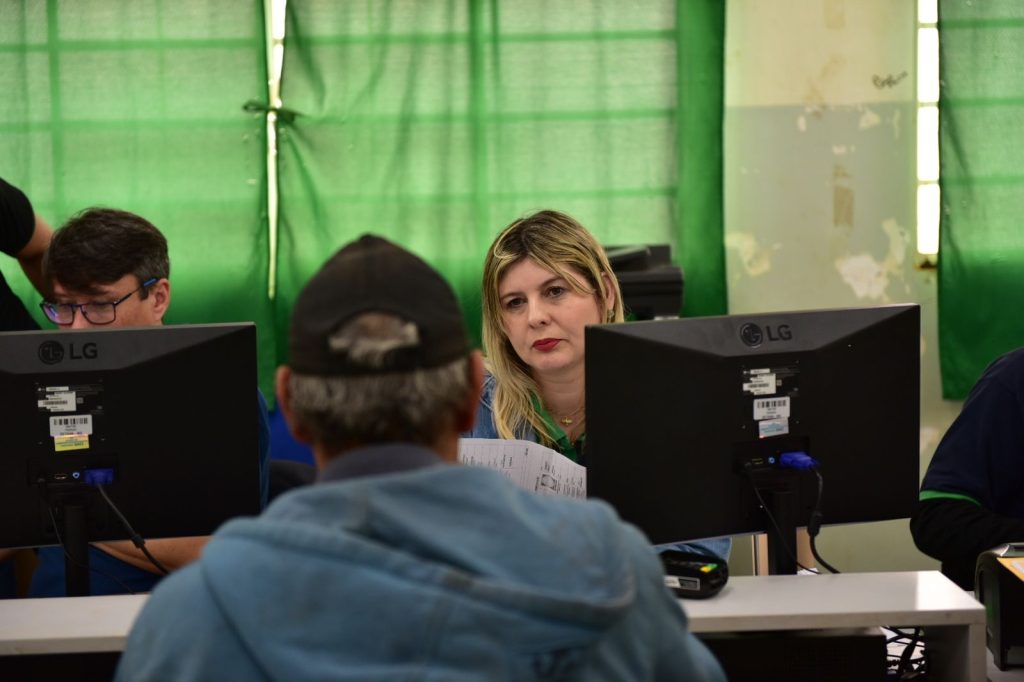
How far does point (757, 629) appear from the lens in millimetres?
1597

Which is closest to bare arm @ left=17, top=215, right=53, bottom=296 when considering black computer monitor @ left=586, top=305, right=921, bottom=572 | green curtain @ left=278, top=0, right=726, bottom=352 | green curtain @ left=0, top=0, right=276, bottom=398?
green curtain @ left=0, top=0, right=276, bottom=398

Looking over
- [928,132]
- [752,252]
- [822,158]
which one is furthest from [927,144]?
[752,252]

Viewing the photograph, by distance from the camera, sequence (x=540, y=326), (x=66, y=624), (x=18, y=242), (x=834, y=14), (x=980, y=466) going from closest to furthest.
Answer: (x=66, y=624) < (x=980, y=466) < (x=540, y=326) < (x=18, y=242) < (x=834, y=14)

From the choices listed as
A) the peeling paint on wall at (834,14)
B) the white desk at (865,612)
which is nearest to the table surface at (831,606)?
the white desk at (865,612)

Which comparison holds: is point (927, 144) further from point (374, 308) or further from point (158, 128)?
point (374, 308)

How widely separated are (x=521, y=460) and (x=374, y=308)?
3.24 feet

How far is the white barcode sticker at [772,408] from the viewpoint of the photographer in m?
1.80

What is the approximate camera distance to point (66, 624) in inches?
62.1

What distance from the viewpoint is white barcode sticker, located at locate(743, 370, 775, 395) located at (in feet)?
5.89

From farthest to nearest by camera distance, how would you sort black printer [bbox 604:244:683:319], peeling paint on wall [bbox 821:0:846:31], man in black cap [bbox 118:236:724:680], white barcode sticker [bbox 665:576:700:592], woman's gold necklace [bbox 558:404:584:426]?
1. peeling paint on wall [bbox 821:0:846:31]
2. black printer [bbox 604:244:683:319]
3. woman's gold necklace [bbox 558:404:584:426]
4. white barcode sticker [bbox 665:576:700:592]
5. man in black cap [bbox 118:236:724:680]

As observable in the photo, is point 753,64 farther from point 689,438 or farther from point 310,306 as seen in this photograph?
point 310,306

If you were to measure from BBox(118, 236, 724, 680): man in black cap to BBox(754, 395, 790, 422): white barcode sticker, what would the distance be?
0.84 m

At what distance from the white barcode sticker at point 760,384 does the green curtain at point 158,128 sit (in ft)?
7.79

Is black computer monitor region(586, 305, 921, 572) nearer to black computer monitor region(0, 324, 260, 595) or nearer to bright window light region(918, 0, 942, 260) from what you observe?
black computer monitor region(0, 324, 260, 595)
